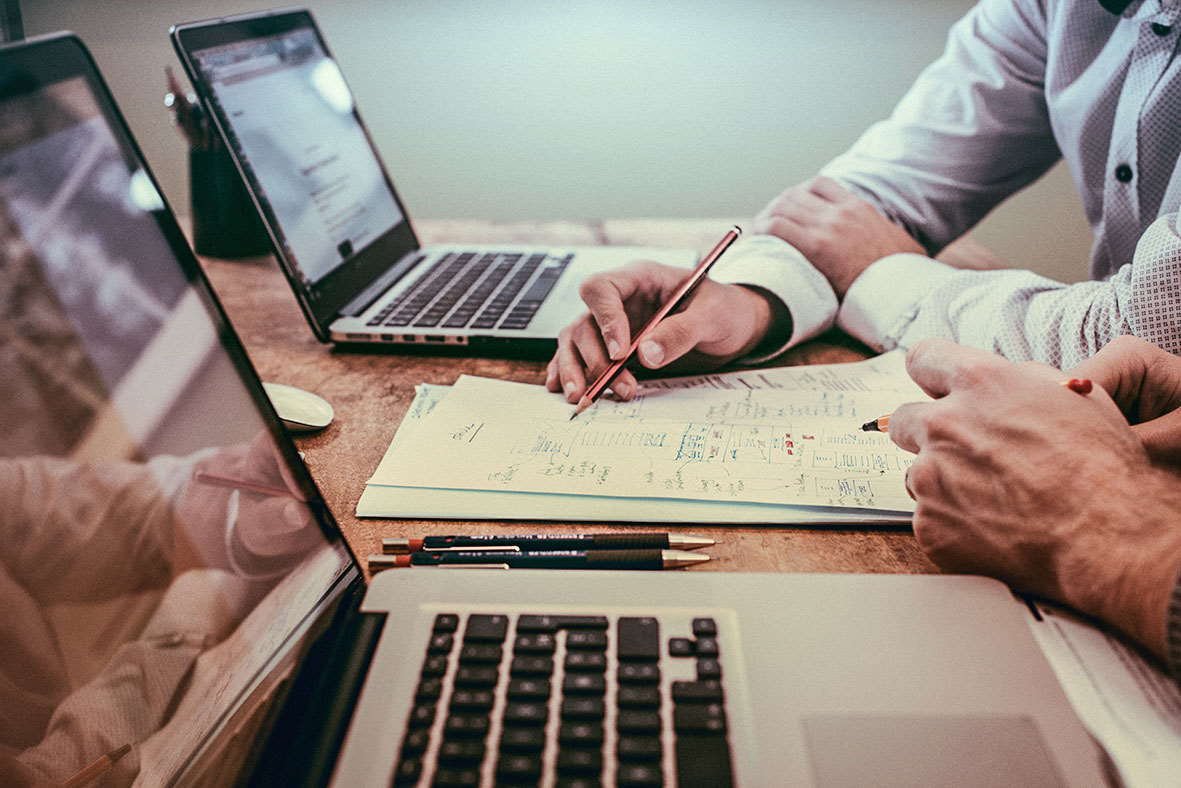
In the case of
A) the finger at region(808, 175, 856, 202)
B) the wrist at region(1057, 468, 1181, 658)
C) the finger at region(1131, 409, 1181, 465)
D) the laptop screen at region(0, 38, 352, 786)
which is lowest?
the finger at region(808, 175, 856, 202)

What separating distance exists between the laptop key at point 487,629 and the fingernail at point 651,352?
33 cm

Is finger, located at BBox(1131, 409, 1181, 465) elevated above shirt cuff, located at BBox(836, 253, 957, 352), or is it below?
above

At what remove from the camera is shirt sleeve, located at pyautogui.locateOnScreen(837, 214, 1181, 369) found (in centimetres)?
63

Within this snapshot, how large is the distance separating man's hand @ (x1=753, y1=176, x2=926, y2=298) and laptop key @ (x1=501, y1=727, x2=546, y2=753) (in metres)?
0.70

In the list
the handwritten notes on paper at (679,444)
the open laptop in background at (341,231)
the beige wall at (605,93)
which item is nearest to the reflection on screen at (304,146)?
the open laptop in background at (341,231)

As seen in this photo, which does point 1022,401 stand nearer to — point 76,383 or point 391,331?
point 76,383

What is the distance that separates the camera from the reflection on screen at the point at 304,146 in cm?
78

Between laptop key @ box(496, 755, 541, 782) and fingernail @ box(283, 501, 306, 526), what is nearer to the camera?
laptop key @ box(496, 755, 541, 782)

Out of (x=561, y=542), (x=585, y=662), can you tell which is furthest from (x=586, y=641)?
(x=561, y=542)

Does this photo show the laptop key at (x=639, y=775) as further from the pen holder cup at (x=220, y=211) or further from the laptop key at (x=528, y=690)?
the pen holder cup at (x=220, y=211)

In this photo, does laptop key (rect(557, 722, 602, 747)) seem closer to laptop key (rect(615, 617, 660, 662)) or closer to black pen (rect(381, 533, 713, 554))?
laptop key (rect(615, 617, 660, 662))

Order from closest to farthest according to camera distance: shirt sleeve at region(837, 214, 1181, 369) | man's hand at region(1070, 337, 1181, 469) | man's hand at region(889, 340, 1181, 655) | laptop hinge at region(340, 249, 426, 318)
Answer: man's hand at region(889, 340, 1181, 655), man's hand at region(1070, 337, 1181, 469), shirt sleeve at region(837, 214, 1181, 369), laptop hinge at region(340, 249, 426, 318)

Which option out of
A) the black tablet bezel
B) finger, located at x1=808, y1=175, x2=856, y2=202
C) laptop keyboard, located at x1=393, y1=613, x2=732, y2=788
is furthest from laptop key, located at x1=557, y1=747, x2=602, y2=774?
finger, located at x1=808, y1=175, x2=856, y2=202

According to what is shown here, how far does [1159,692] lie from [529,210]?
71.5 inches
